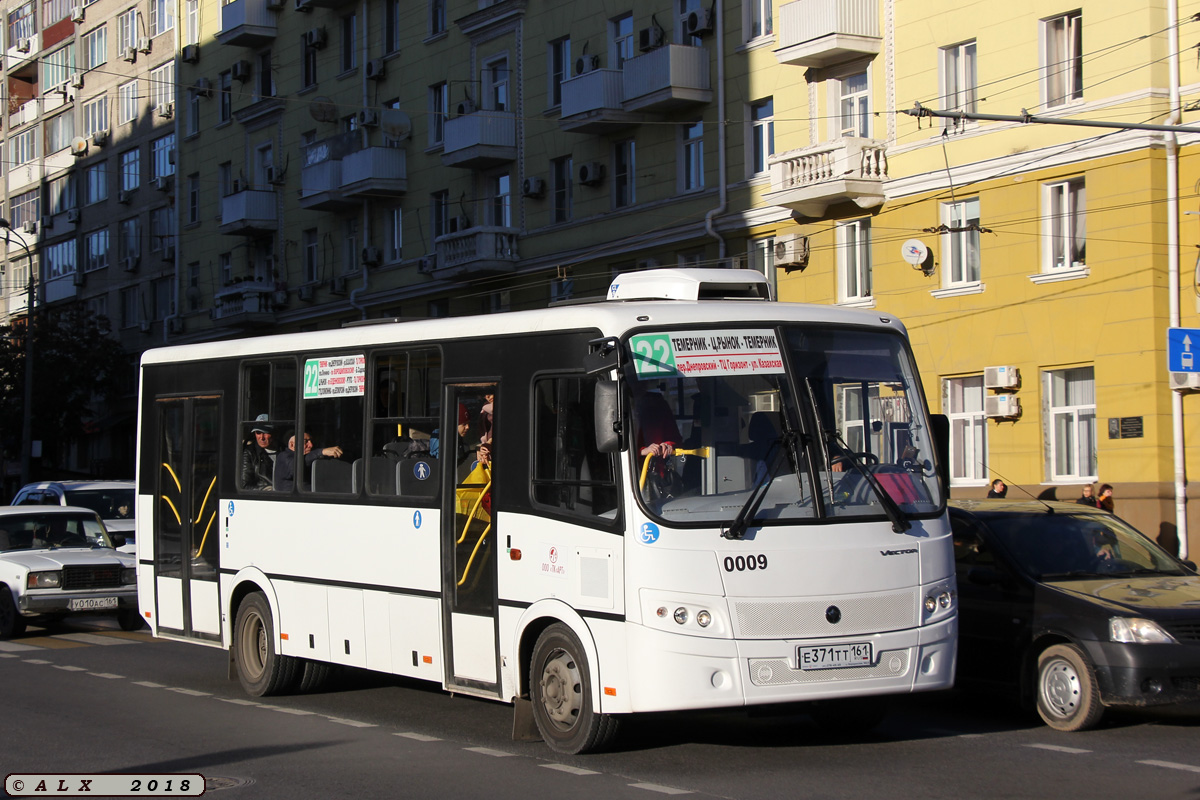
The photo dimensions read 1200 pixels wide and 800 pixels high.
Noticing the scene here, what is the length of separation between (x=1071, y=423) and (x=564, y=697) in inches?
717

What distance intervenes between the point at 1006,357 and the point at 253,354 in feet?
54.8

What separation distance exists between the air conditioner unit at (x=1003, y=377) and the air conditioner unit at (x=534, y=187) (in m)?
13.8

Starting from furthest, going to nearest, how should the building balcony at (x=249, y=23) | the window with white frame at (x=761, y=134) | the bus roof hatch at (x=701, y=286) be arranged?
the building balcony at (x=249, y=23) < the window with white frame at (x=761, y=134) < the bus roof hatch at (x=701, y=286)

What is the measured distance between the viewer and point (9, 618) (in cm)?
1861

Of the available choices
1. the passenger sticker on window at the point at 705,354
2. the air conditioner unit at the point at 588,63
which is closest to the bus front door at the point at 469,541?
the passenger sticker on window at the point at 705,354

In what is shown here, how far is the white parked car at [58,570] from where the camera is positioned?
18.6 meters

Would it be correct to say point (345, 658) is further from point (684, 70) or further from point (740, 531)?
point (684, 70)

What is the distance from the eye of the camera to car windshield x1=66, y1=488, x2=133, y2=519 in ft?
80.8

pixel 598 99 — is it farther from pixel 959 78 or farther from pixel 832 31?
pixel 959 78

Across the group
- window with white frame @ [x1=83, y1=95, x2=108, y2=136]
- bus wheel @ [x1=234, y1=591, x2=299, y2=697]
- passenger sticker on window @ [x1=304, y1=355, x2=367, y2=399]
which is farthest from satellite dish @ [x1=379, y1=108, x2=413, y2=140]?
passenger sticker on window @ [x1=304, y1=355, x2=367, y2=399]

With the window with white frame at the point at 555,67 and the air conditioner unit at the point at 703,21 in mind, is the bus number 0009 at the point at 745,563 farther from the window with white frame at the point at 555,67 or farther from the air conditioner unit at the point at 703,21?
the window with white frame at the point at 555,67

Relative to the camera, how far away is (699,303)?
994 centimetres

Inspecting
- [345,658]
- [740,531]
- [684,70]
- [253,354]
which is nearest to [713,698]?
[740,531]

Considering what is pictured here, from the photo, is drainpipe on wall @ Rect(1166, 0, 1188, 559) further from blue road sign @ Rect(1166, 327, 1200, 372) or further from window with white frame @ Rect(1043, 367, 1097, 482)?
blue road sign @ Rect(1166, 327, 1200, 372)
